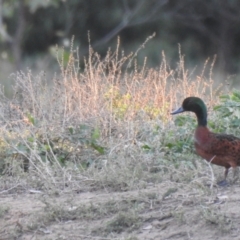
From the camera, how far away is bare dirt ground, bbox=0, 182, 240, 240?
608cm

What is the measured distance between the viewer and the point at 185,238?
237 inches

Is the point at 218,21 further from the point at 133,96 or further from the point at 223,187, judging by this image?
the point at 223,187

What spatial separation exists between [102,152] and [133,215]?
2.25m

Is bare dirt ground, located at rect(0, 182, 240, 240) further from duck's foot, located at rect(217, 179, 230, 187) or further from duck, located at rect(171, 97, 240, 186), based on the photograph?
duck, located at rect(171, 97, 240, 186)

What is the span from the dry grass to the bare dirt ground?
0.04ft

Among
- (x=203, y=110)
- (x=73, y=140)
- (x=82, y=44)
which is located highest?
(x=203, y=110)

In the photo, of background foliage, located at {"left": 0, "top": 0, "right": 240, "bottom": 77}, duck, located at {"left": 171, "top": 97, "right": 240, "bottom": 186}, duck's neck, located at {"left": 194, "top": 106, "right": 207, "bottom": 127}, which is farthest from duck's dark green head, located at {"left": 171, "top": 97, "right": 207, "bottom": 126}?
background foliage, located at {"left": 0, "top": 0, "right": 240, "bottom": 77}

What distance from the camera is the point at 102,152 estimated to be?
852 centimetres

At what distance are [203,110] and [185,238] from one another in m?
1.69

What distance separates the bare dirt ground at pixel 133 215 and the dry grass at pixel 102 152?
0.01 m

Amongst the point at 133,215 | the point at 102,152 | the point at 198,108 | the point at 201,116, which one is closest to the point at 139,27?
the point at 102,152

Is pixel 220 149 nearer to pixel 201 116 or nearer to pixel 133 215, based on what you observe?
pixel 201 116

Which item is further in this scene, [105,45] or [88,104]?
[105,45]

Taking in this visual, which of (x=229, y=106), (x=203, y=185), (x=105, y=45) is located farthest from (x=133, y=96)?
(x=105, y=45)
